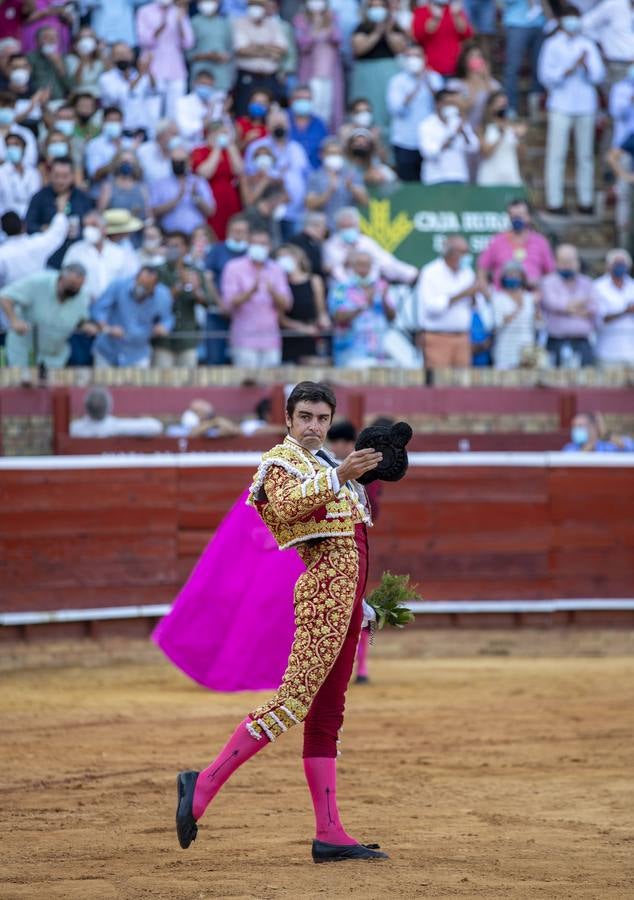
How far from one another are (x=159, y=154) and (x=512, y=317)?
2555 mm

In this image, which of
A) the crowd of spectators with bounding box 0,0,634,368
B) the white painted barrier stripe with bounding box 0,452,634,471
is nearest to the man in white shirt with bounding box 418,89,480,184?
the crowd of spectators with bounding box 0,0,634,368

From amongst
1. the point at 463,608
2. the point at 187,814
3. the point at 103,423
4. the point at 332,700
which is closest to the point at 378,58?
the point at 103,423

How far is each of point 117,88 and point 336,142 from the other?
1.52 m

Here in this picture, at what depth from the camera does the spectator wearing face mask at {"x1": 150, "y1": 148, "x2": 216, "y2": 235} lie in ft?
36.0

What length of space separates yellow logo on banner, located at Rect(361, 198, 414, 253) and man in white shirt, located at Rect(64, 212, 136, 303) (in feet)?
6.50

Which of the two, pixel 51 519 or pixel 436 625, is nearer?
pixel 51 519

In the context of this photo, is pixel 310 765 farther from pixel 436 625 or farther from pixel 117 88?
pixel 117 88

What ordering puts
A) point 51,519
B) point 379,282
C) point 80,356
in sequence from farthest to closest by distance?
1. point 379,282
2. point 80,356
3. point 51,519

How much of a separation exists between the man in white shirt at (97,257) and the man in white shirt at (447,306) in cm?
192

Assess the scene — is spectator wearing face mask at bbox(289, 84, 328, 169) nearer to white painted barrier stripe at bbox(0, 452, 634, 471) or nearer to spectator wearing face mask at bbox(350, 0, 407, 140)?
spectator wearing face mask at bbox(350, 0, 407, 140)

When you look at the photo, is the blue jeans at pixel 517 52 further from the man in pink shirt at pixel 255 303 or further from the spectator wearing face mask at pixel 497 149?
the man in pink shirt at pixel 255 303

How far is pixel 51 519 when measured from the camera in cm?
922

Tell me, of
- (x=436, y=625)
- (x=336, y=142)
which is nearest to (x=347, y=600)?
(x=436, y=625)

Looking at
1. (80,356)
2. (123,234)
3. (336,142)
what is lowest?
(80,356)
